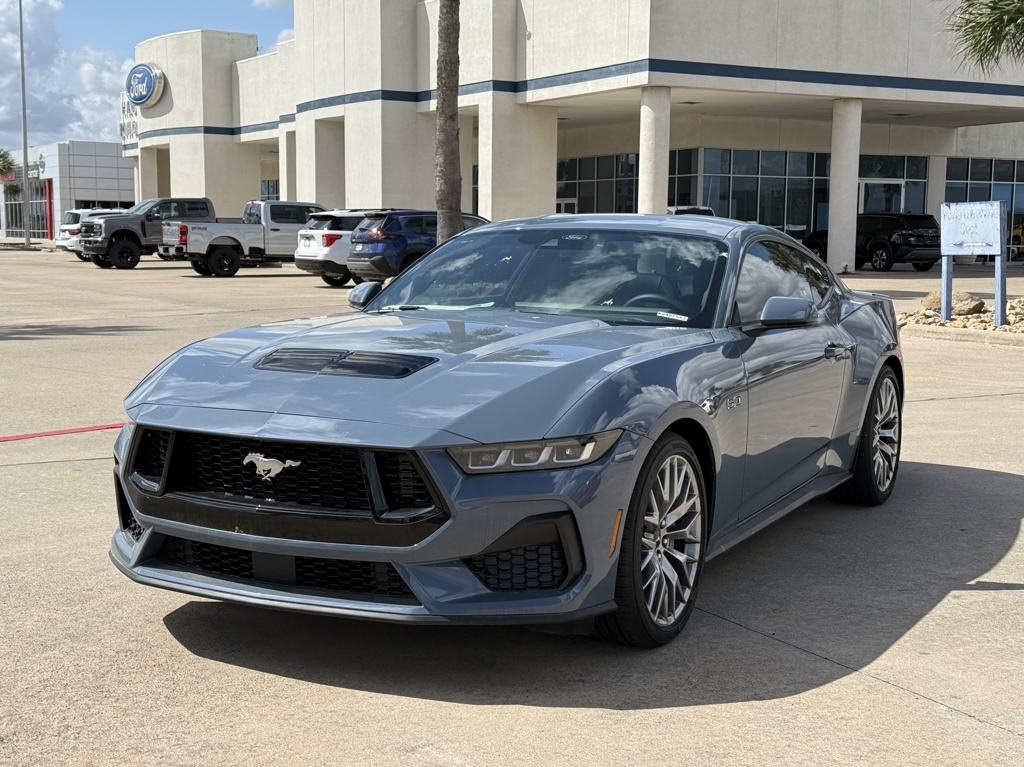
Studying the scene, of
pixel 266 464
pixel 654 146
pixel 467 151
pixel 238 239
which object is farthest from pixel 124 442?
pixel 467 151

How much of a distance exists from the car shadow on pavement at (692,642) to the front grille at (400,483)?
66 centimetres

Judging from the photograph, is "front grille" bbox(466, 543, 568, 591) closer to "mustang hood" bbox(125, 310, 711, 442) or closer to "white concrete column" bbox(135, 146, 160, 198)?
"mustang hood" bbox(125, 310, 711, 442)

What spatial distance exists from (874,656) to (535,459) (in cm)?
155

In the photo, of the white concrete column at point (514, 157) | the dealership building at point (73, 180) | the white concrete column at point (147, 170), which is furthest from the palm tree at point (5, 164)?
the white concrete column at point (514, 157)

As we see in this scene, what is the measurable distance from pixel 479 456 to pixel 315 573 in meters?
0.68

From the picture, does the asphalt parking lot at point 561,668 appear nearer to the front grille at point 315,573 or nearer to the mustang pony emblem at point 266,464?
the front grille at point 315,573

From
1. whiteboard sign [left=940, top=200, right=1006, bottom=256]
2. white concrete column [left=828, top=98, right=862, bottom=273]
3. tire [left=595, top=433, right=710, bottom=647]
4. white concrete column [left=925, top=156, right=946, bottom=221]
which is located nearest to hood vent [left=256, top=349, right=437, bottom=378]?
tire [left=595, top=433, right=710, bottom=647]

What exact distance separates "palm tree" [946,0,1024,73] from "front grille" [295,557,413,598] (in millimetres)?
18020

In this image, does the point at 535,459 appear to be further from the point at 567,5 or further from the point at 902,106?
the point at 902,106

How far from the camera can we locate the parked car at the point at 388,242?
26.2m

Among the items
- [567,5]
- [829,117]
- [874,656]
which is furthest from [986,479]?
[829,117]

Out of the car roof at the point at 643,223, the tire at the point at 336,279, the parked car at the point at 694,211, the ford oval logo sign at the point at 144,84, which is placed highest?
the ford oval logo sign at the point at 144,84

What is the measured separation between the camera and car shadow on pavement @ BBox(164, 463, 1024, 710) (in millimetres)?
4133

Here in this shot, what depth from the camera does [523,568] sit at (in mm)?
3982
